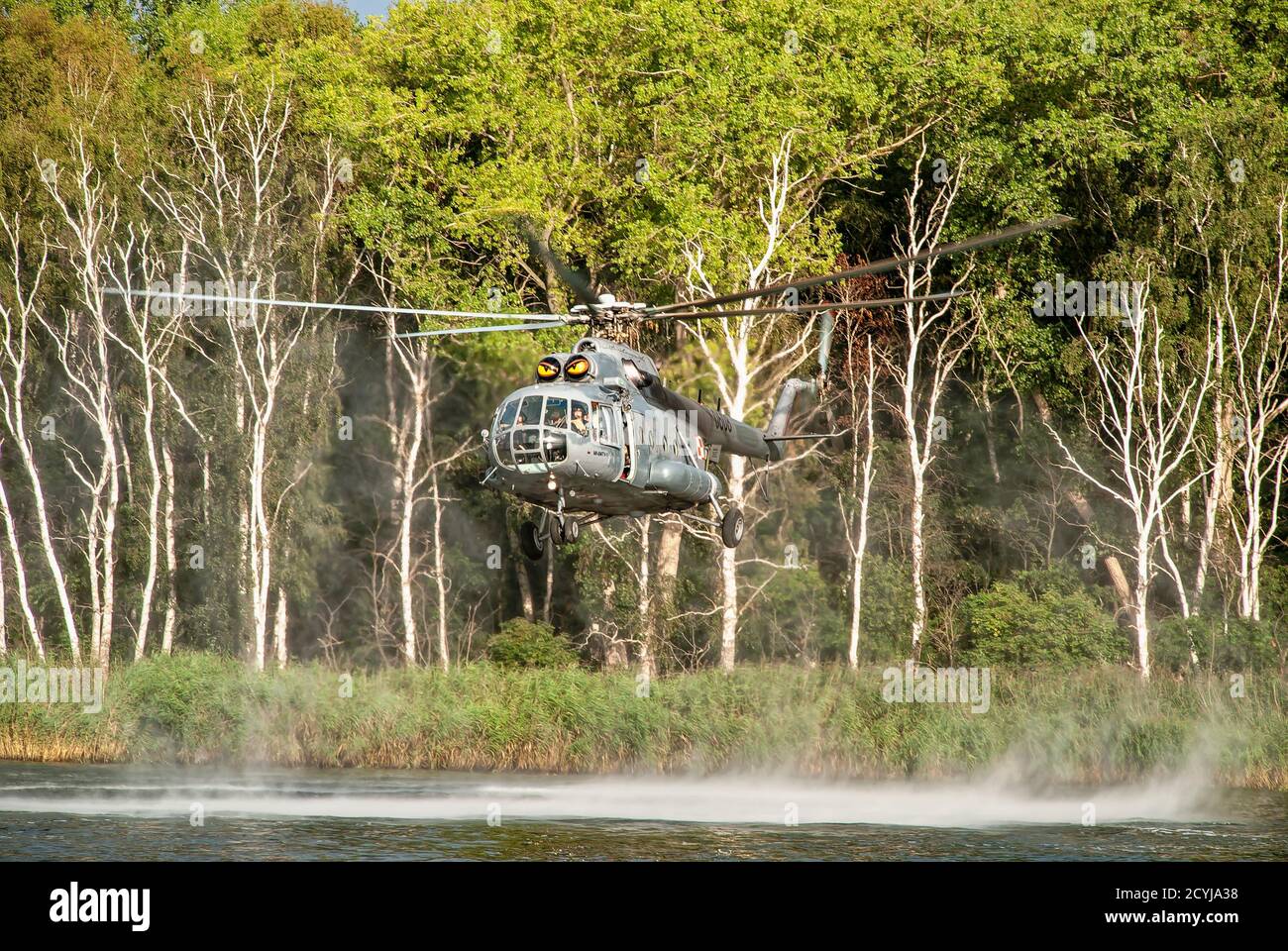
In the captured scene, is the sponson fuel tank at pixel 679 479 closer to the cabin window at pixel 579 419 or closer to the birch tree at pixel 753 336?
the cabin window at pixel 579 419

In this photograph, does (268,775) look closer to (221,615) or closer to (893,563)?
(221,615)

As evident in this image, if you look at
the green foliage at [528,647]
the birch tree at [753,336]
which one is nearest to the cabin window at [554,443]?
the birch tree at [753,336]

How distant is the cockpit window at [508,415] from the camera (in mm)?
22344

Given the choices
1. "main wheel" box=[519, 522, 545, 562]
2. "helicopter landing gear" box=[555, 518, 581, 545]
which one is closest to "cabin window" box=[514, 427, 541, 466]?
"helicopter landing gear" box=[555, 518, 581, 545]

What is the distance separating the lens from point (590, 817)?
28656 millimetres

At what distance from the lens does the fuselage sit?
2227 cm

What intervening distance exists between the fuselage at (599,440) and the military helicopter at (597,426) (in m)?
0.02

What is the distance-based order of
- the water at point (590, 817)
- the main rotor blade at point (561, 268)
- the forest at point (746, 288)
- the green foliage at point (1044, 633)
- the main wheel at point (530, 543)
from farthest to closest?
the forest at point (746, 288)
the green foliage at point (1044, 633)
the water at point (590, 817)
the main wheel at point (530, 543)
the main rotor blade at point (561, 268)

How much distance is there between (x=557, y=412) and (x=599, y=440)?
2.39ft

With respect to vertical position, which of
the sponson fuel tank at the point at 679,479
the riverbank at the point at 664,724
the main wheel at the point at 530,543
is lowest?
the riverbank at the point at 664,724

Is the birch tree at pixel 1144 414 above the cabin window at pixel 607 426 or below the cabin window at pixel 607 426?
above

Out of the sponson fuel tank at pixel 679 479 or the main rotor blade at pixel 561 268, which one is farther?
the sponson fuel tank at pixel 679 479
